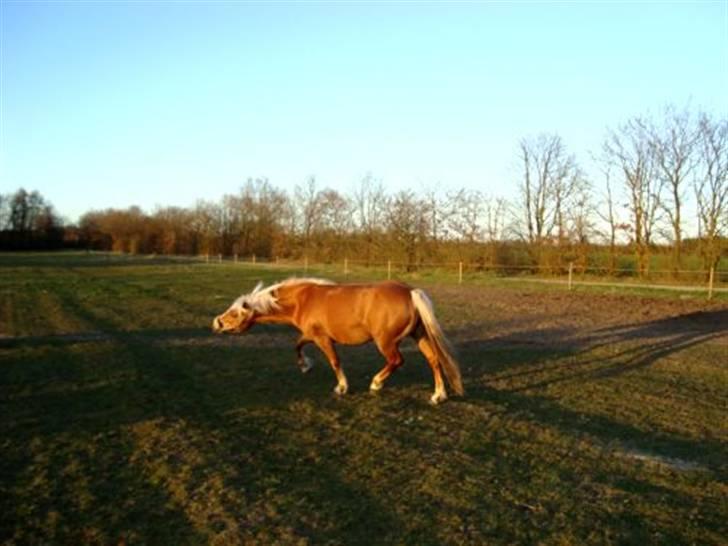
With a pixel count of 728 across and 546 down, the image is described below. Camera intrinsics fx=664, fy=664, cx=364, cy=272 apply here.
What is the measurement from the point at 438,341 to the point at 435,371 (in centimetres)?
40

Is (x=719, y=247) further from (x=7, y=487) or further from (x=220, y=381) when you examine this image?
(x=7, y=487)

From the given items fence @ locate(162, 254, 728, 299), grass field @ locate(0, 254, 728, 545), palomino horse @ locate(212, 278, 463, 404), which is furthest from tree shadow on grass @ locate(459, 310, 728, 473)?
fence @ locate(162, 254, 728, 299)

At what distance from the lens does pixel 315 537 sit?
4.12 meters

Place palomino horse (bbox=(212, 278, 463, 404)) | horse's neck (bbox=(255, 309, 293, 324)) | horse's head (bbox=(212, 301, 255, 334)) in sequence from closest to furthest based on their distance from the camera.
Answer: palomino horse (bbox=(212, 278, 463, 404))
horse's neck (bbox=(255, 309, 293, 324))
horse's head (bbox=(212, 301, 255, 334))

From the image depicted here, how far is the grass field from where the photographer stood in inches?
171

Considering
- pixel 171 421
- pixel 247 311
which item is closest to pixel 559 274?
pixel 247 311

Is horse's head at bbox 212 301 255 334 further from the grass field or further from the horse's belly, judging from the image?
the horse's belly

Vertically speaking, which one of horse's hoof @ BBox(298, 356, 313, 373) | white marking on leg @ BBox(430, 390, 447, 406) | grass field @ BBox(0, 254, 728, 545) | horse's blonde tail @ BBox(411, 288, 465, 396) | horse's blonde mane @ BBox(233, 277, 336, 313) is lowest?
grass field @ BBox(0, 254, 728, 545)

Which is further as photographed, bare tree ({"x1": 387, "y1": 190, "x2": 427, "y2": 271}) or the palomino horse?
bare tree ({"x1": 387, "y1": 190, "x2": 427, "y2": 271})

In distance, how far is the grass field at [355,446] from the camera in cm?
435

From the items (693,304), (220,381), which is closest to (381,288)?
(220,381)

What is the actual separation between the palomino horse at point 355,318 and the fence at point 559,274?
17.3 m

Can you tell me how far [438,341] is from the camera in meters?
7.63

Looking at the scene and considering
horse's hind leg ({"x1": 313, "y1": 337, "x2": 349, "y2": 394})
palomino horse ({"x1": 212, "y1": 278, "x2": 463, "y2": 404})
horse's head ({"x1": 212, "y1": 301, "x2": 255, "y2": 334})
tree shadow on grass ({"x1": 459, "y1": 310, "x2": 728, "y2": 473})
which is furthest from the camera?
horse's head ({"x1": 212, "y1": 301, "x2": 255, "y2": 334})
